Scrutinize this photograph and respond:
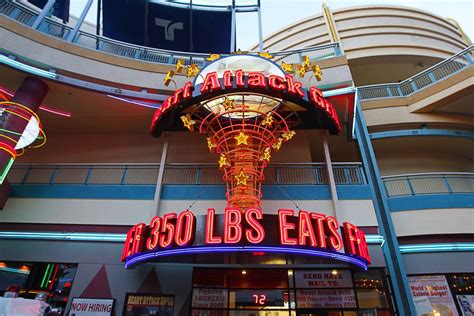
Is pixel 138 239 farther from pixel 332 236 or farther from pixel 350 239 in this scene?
pixel 350 239

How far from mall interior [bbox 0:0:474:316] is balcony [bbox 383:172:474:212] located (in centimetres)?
6

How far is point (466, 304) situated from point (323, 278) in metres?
4.61

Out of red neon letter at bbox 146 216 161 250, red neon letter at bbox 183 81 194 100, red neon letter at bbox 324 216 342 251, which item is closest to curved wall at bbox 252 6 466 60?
red neon letter at bbox 183 81 194 100

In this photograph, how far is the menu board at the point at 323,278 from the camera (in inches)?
411

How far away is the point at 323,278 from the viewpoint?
10547mm

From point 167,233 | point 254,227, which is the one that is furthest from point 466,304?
point 167,233

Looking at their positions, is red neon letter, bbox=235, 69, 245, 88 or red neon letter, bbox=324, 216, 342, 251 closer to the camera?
red neon letter, bbox=324, 216, 342, 251

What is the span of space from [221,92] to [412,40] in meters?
17.1

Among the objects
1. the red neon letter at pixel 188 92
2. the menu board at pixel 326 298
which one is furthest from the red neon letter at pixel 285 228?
the red neon letter at pixel 188 92

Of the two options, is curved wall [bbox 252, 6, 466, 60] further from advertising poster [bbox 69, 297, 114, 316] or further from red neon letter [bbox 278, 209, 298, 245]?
advertising poster [bbox 69, 297, 114, 316]

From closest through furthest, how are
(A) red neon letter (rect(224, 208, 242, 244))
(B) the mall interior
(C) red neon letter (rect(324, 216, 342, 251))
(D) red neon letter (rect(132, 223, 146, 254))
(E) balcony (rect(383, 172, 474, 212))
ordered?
(A) red neon letter (rect(224, 208, 242, 244))
(C) red neon letter (rect(324, 216, 342, 251))
(D) red neon letter (rect(132, 223, 146, 254))
(B) the mall interior
(E) balcony (rect(383, 172, 474, 212))

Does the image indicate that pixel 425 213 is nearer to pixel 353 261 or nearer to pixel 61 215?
pixel 353 261

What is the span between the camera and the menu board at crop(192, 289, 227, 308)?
10.2 metres

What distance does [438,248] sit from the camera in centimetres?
1055
